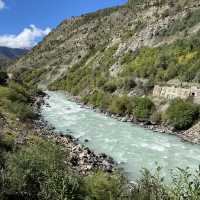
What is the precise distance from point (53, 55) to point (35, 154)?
127 meters

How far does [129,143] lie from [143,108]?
14.2m

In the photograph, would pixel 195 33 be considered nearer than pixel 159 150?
No

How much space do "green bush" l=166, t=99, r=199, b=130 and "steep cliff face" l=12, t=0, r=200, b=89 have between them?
399 inches

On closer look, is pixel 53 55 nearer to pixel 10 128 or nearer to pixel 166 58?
pixel 166 58

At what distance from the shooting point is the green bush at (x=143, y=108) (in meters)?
46.6

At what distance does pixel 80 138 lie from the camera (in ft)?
120

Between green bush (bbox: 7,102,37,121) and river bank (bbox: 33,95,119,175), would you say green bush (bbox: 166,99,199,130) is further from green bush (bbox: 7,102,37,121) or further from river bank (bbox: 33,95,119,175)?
green bush (bbox: 7,102,37,121)

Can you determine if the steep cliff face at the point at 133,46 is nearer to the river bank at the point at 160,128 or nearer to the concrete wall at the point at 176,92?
the concrete wall at the point at 176,92

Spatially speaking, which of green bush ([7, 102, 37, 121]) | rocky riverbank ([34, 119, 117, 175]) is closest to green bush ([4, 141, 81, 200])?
rocky riverbank ([34, 119, 117, 175])

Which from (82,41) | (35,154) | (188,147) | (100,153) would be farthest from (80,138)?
(82,41)

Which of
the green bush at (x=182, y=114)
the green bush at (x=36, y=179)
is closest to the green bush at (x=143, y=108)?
the green bush at (x=182, y=114)

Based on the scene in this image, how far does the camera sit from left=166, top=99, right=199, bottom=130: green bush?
4088 centimetres

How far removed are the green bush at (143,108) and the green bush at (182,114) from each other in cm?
280

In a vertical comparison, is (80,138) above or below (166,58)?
below
